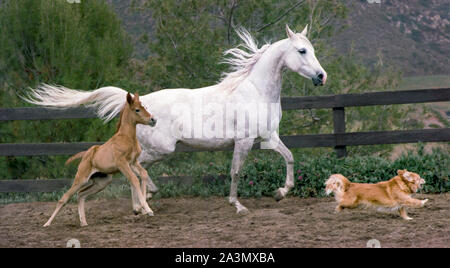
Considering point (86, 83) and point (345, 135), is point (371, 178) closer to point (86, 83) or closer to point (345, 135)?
point (345, 135)

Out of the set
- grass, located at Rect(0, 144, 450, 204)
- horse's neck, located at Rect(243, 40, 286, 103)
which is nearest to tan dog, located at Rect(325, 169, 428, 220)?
horse's neck, located at Rect(243, 40, 286, 103)

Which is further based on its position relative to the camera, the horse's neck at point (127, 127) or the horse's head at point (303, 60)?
the horse's head at point (303, 60)

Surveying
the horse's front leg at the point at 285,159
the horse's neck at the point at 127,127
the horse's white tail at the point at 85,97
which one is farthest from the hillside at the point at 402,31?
the horse's neck at the point at 127,127

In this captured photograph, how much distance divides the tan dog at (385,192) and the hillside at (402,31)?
1332 cm

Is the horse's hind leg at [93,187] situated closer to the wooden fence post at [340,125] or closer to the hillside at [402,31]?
the wooden fence post at [340,125]

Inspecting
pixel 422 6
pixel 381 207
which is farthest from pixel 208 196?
pixel 422 6

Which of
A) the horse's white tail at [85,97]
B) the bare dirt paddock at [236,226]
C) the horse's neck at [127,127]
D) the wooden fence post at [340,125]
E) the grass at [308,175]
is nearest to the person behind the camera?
the bare dirt paddock at [236,226]

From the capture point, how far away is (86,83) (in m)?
8.68

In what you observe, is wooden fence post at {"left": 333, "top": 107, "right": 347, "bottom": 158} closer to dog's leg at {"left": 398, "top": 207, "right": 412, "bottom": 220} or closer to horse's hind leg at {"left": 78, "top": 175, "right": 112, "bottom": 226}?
dog's leg at {"left": 398, "top": 207, "right": 412, "bottom": 220}

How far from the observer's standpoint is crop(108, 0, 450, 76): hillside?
18172 mm

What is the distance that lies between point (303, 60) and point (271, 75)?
1.49 ft

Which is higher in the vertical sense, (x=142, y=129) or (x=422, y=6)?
(x=422, y=6)

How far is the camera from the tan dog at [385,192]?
4840 millimetres

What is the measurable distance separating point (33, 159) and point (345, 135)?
543 centimetres
